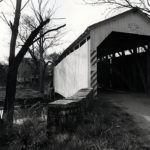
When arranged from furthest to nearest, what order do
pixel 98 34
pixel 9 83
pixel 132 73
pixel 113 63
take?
pixel 113 63 → pixel 132 73 → pixel 98 34 → pixel 9 83

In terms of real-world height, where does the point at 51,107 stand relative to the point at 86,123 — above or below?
above

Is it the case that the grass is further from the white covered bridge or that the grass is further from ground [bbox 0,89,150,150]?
the white covered bridge

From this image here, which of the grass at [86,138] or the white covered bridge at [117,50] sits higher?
the white covered bridge at [117,50]

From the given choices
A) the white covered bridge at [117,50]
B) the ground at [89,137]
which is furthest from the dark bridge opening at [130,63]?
the ground at [89,137]

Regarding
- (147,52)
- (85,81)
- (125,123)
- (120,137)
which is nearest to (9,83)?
(85,81)

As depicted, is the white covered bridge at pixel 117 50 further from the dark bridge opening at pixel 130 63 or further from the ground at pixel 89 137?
the ground at pixel 89 137

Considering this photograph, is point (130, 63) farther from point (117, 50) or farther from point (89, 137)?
point (89, 137)

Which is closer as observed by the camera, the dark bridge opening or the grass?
the grass

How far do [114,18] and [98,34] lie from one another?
3.54ft

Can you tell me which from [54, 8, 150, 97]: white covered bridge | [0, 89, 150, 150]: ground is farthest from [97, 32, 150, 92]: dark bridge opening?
[0, 89, 150, 150]: ground

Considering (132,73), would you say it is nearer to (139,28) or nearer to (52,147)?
(139,28)

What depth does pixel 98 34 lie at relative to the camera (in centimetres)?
990

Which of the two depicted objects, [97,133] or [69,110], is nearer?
[97,133]

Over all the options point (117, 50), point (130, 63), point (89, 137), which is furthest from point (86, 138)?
point (117, 50)
